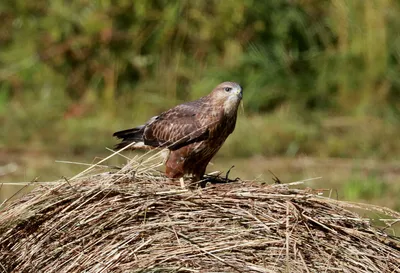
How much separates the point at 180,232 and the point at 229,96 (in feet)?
4.00

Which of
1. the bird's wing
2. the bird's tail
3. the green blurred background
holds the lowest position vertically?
the green blurred background

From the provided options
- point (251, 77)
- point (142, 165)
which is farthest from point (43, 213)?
point (251, 77)

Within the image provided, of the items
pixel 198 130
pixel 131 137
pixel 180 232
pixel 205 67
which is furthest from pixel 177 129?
pixel 205 67

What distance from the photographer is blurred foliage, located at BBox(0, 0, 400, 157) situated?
33.3 feet

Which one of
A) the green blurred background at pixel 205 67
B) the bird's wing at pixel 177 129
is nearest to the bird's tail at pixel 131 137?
the bird's wing at pixel 177 129

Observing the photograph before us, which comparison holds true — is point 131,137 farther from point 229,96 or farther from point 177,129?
point 229,96

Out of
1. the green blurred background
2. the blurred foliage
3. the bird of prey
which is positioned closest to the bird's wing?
the bird of prey

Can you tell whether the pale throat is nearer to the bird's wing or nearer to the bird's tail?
the bird's wing

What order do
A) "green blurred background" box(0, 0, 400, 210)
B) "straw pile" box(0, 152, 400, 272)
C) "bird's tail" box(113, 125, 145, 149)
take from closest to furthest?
"straw pile" box(0, 152, 400, 272)
"bird's tail" box(113, 125, 145, 149)
"green blurred background" box(0, 0, 400, 210)

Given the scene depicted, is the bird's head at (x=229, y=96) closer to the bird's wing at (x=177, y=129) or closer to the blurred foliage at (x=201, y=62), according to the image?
the bird's wing at (x=177, y=129)

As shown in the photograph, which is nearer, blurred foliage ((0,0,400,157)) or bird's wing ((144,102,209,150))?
bird's wing ((144,102,209,150))

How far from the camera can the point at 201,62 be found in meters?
10.8

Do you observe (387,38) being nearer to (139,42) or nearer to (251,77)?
(251,77)

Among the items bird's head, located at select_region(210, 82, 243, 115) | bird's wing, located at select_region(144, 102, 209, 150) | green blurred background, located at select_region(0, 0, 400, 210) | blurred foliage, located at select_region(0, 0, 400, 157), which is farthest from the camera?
blurred foliage, located at select_region(0, 0, 400, 157)
